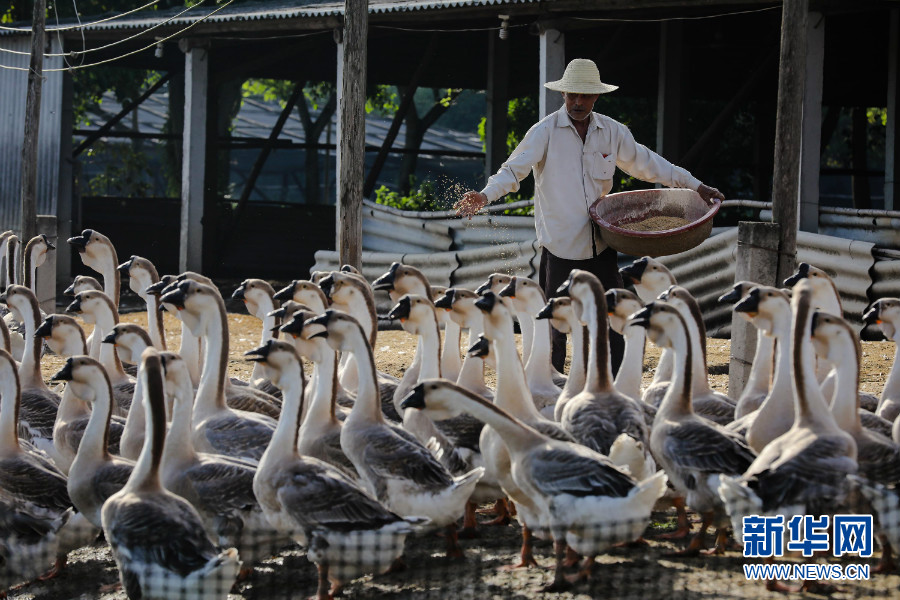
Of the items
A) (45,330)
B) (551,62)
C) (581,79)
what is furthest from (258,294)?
(551,62)

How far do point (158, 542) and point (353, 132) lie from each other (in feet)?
20.0

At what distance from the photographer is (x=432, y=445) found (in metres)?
7.01

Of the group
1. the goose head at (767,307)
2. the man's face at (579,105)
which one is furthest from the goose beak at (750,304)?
the man's face at (579,105)

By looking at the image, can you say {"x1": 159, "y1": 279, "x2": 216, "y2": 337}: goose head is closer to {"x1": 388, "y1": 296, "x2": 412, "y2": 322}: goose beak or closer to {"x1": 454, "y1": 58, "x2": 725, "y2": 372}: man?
{"x1": 388, "y1": 296, "x2": 412, "y2": 322}: goose beak

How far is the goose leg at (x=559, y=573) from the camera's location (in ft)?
19.1

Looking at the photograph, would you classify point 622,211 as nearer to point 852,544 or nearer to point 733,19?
point 852,544

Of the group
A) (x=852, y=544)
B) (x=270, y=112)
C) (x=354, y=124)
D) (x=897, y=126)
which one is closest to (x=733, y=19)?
(x=897, y=126)

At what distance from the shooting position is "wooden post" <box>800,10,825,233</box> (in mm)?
12609

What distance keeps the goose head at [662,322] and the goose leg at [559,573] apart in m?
1.45

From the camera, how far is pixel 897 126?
1486 centimetres

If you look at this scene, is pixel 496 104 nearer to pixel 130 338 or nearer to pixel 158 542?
pixel 130 338

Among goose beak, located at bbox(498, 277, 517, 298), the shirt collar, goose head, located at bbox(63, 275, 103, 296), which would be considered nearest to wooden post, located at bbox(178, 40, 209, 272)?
goose head, located at bbox(63, 275, 103, 296)

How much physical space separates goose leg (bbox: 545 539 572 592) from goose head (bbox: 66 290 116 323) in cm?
457

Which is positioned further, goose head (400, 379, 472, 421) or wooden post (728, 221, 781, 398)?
wooden post (728, 221, 781, 398)
